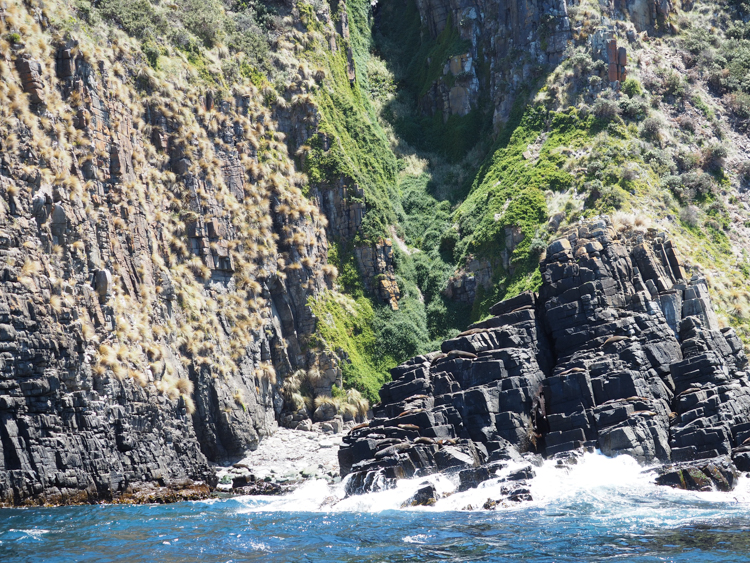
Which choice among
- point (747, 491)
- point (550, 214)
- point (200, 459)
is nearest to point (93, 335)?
point (200, 459)

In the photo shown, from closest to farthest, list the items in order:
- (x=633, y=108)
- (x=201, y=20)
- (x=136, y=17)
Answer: (x=136, y=17), (x=201, y=20), (x=633, y=108)

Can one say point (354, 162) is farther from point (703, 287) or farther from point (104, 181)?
point (703, 287)

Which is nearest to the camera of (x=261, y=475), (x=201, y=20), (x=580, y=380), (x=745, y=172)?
(x=580, y=380)

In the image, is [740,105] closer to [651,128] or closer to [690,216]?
[651,128]

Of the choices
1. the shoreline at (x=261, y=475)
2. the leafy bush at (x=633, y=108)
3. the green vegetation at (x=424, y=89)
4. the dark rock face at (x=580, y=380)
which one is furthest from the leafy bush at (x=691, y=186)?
the shoreline at (x=261, y=475)

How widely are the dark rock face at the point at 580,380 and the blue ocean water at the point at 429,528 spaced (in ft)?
6.63

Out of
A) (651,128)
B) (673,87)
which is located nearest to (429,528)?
(651,128)

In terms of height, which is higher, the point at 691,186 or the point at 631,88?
the point at 631,88

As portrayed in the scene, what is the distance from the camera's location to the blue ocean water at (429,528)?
82.5 ft

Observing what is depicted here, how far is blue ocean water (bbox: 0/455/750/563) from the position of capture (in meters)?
25.1

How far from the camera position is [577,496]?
33031 millimetres

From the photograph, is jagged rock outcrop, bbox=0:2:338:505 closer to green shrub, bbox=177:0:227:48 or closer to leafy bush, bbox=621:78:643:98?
green shrub, bbox=177:0:227:48

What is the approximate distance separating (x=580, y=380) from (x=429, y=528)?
13.8 meters

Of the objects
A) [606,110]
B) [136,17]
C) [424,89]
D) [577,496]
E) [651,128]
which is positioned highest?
[424,89]
